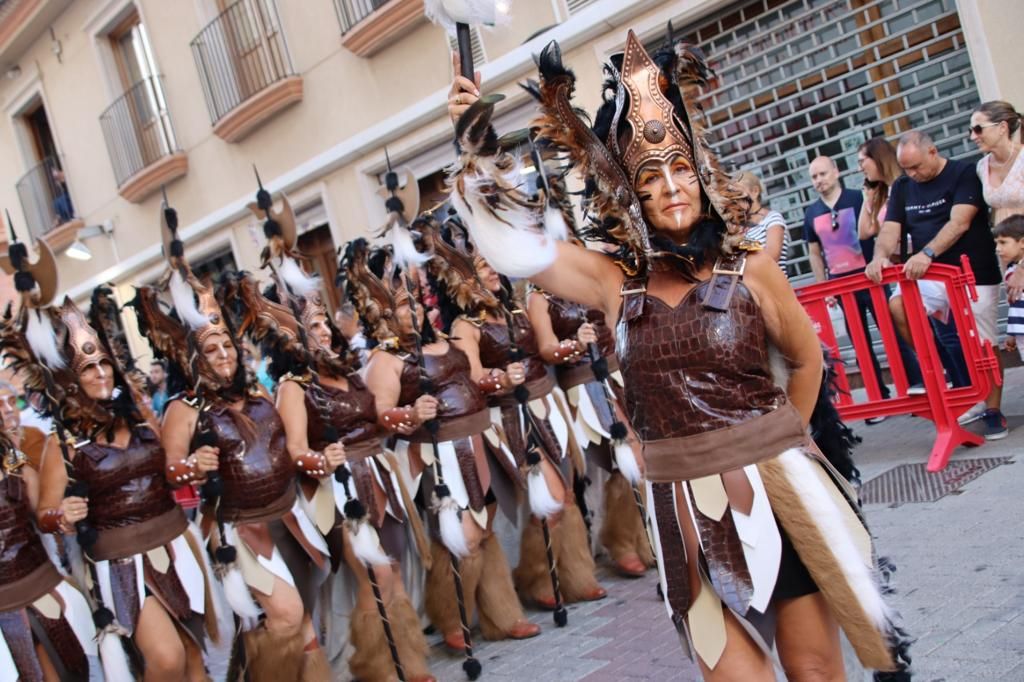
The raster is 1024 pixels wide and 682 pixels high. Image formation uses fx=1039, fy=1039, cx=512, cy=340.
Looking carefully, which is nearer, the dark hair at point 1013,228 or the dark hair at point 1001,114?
the dark hair at point 1013,228

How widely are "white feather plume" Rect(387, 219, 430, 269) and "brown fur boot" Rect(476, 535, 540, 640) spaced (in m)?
1.59

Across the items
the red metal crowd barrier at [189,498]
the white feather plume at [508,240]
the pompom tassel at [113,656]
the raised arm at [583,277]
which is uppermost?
the white feather plume at [508,240]

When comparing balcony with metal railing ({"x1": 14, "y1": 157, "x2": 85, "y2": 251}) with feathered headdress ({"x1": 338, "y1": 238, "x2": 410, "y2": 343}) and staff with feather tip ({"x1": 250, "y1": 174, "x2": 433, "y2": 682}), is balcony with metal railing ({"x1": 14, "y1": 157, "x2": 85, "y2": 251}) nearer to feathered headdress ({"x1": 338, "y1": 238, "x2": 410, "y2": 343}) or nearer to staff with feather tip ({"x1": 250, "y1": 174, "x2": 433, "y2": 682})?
feathered headdress ({"x1": 338, "y1": 238, "x2": 410, "y2": 343})

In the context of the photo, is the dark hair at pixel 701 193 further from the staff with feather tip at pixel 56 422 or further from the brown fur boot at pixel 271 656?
the staff with feather tip at pixel 56 422

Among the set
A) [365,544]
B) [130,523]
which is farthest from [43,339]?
[365,544]

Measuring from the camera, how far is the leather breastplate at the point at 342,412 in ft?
17.9

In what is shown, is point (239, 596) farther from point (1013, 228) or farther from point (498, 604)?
point (1013, 228)

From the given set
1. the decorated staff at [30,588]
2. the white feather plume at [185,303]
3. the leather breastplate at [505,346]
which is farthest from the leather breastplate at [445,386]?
the decorated staff at [30,588]

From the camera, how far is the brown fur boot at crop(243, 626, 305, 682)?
4.70 metres

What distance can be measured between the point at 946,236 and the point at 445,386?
3250mm

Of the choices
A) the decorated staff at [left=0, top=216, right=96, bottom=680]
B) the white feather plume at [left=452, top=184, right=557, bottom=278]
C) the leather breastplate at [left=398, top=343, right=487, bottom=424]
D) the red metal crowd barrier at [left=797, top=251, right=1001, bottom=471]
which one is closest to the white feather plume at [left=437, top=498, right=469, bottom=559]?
the leather breastplate at [left=398, top=343, right=487, bottom=424]

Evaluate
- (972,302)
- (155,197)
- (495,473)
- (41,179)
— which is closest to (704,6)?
(972,302)

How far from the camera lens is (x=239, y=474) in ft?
16.3

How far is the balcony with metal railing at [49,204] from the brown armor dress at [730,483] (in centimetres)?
1770
